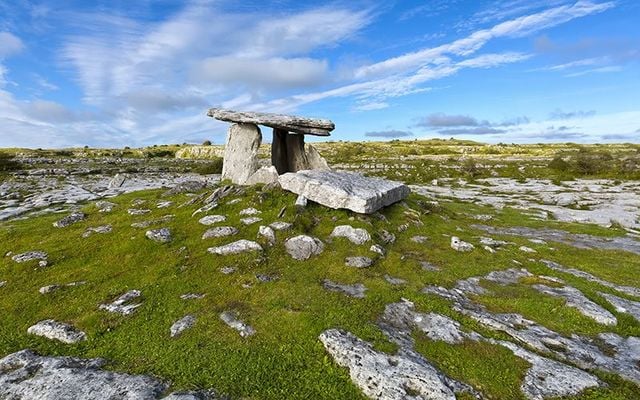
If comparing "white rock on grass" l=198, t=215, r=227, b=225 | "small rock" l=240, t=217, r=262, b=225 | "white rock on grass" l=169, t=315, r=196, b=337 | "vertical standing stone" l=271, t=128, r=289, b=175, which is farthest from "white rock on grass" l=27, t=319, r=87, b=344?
"vertical standing stone" l=271, t=128, r=289, b=175

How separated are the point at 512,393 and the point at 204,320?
887cm

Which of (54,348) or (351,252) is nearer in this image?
(54,348)

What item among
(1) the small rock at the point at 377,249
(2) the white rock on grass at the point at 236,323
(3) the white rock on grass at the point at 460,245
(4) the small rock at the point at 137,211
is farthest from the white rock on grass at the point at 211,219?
(3) the white rock on grass at the point at 460,245

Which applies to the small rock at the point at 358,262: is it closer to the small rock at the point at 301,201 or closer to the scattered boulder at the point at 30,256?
the small rock at the point at 301,201

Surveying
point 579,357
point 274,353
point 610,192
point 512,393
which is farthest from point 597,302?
point 610,192

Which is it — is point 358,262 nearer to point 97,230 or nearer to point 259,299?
point 259,299

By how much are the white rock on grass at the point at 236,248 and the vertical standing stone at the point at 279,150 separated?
15.4 m

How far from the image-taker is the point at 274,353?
36.3 feet

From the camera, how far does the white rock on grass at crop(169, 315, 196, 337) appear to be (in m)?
12.2

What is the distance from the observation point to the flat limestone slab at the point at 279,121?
28.0 metres

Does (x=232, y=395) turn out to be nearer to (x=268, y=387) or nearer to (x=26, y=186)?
(x=268, y=387)

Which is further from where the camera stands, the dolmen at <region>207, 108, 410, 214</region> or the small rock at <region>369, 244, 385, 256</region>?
the dolmen at <region>207, 108, 410, 214</region>

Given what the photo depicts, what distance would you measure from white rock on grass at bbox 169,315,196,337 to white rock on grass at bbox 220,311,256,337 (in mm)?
926

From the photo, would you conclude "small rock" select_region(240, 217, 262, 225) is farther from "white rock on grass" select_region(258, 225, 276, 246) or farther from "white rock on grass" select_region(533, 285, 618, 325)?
"white rock on grass" select_region(533, 285, 618, 325)
